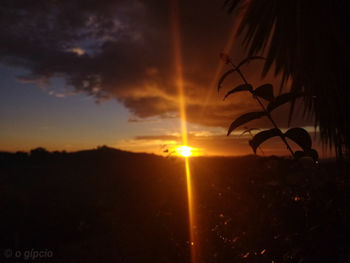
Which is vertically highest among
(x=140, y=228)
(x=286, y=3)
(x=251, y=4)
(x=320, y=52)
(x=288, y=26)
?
(x=251, y=4)

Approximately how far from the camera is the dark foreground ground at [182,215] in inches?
33.0

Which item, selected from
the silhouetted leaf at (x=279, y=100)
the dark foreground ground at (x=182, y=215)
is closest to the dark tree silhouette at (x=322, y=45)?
the dark foreground ground at (x=182, y=215)

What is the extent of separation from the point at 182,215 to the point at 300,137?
82.5 inches

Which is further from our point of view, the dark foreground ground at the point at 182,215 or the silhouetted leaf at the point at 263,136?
the dark foreground ground at the point at 182,215

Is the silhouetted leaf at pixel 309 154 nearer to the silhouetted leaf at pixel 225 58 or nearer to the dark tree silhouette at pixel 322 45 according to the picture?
the silhouetted leaf at pixel 225 58

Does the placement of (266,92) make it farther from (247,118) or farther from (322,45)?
(322,45)

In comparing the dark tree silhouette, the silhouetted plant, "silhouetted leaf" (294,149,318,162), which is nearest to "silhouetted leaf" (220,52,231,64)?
the silhouetted plant

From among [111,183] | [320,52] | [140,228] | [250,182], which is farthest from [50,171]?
[320,52]

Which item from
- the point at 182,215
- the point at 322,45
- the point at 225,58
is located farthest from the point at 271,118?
the point at 182,215

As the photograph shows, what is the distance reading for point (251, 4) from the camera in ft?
9.23

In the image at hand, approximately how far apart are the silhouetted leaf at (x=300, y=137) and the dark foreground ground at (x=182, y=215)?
0.13 meters

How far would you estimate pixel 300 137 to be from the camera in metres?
0.45

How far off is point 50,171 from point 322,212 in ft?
19.0

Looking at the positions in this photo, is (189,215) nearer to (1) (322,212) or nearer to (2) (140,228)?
(2) (140,228)
